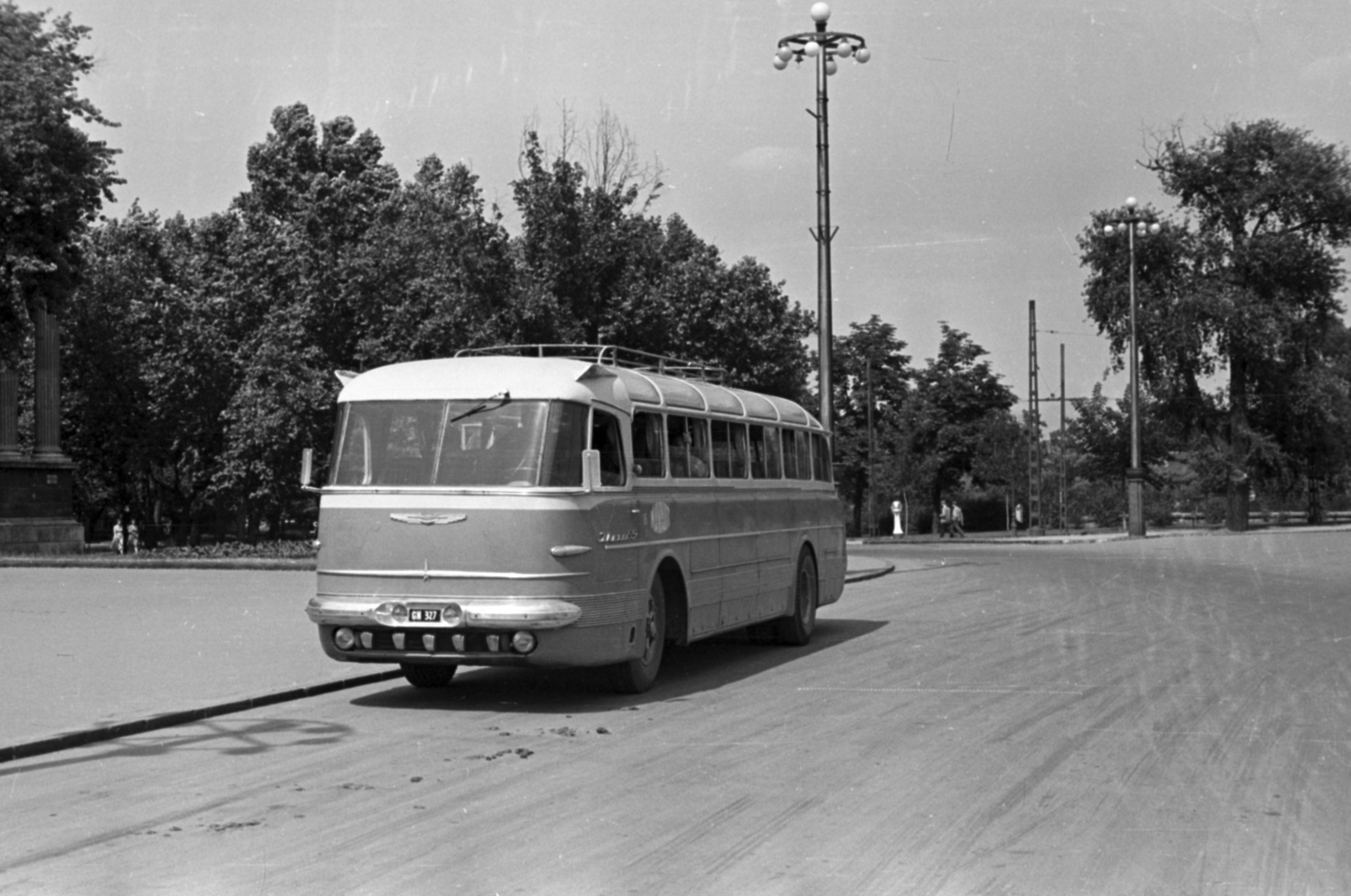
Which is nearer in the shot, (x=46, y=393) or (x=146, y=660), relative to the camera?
(x=146, y=660)

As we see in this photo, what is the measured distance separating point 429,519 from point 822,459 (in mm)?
7997

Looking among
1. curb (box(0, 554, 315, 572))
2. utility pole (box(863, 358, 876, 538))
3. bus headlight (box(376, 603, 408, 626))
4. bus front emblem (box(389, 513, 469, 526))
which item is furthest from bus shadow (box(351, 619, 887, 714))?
utility pole (box(863, 358, 876, 538))

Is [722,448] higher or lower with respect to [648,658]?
higher

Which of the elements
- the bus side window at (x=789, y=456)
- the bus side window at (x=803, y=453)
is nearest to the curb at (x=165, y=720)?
the bus side window at (x=789, y=456)

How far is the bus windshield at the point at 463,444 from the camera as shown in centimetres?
1216

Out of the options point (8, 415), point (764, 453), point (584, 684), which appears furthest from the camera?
point (8, 415)

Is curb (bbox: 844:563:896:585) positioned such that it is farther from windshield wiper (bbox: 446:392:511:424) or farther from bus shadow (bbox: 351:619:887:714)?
windshield wiper (bbox: 446:392:511:424)

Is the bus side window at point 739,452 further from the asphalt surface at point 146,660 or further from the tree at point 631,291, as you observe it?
the tree at point 631,291

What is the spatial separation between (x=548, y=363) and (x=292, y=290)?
36949 millimetres

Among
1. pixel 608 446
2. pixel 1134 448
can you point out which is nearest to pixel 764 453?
pixel 608 446

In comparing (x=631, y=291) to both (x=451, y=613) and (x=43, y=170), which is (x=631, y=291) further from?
(x=451, y=613)

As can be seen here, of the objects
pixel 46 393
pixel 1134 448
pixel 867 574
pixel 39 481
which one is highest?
pixel 46 393

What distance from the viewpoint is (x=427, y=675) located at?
13570mm

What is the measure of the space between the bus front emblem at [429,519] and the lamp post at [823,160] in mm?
14565
